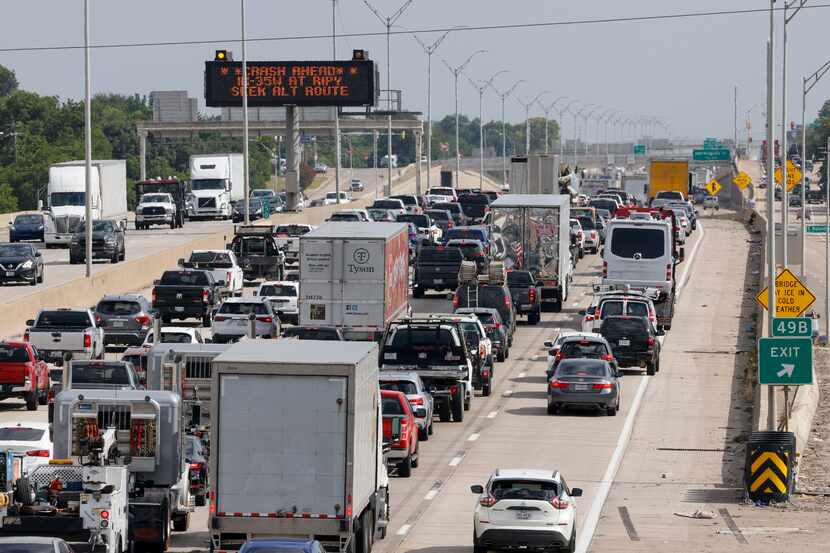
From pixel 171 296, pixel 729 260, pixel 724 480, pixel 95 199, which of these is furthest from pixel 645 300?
pixel 95 199

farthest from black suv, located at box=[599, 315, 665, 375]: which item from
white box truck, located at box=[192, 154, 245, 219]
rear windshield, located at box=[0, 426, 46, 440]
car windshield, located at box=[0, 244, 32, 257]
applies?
white box truck, located at box=[192, 154, 245, 219]

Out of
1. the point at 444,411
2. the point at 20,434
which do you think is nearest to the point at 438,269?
the point at 444,411

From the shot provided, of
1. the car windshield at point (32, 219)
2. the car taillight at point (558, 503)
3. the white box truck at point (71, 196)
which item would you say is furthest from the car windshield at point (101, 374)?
the car windshield at point (32, 219)

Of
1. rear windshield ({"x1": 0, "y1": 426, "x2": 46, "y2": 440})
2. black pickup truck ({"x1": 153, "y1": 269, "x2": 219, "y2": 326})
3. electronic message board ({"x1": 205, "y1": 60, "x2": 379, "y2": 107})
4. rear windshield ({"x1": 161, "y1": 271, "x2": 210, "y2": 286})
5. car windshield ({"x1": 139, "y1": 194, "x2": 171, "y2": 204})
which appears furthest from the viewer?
electronic message board ({"x1": 205, "y1": 60, "x2": 379, "y2": 107})

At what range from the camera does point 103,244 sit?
7138cm

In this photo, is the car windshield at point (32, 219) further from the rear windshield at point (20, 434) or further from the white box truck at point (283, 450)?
the white box truck at point (283, 450)

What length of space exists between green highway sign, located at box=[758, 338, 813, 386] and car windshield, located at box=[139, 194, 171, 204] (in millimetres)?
68341

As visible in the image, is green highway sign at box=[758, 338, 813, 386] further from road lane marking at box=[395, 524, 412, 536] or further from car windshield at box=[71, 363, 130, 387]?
car windshield at box=[71, 363, 130, 387]

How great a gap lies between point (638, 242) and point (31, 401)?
24.6 m

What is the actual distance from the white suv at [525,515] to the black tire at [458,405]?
14534 mm

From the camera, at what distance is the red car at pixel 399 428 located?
30.5 metres

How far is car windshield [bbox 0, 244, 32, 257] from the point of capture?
63438 millimetres

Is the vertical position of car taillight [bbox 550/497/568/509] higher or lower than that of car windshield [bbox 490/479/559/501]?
lower

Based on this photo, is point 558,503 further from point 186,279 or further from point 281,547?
point 186,279
